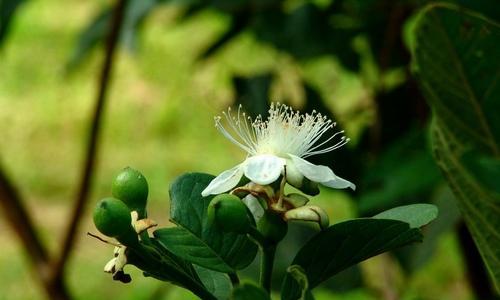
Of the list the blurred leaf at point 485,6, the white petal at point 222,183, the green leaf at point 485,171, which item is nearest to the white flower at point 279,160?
the white petal at point 222,183

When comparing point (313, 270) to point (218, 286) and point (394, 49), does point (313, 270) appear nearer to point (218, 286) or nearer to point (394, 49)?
point (218, 286)

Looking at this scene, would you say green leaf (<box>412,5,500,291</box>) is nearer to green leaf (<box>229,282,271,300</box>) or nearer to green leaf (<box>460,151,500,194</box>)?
green leaf (<box>460,151,500,194</box>)

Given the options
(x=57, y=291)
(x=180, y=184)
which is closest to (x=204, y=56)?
(x=57, y=291)

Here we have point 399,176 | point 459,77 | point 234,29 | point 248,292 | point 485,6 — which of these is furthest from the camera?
point 234,29

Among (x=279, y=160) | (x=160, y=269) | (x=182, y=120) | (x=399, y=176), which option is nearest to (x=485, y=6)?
(x=399, y=176)

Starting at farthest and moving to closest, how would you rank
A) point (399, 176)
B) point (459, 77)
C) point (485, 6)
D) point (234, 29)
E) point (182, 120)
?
point (182, 120), point (234, 29), point (399, 176), point (485, 6), point (459, 77)

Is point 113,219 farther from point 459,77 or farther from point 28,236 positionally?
point 28,236

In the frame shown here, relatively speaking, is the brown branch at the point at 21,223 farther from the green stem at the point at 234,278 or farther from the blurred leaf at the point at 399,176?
the green stem at the point at 234,278
